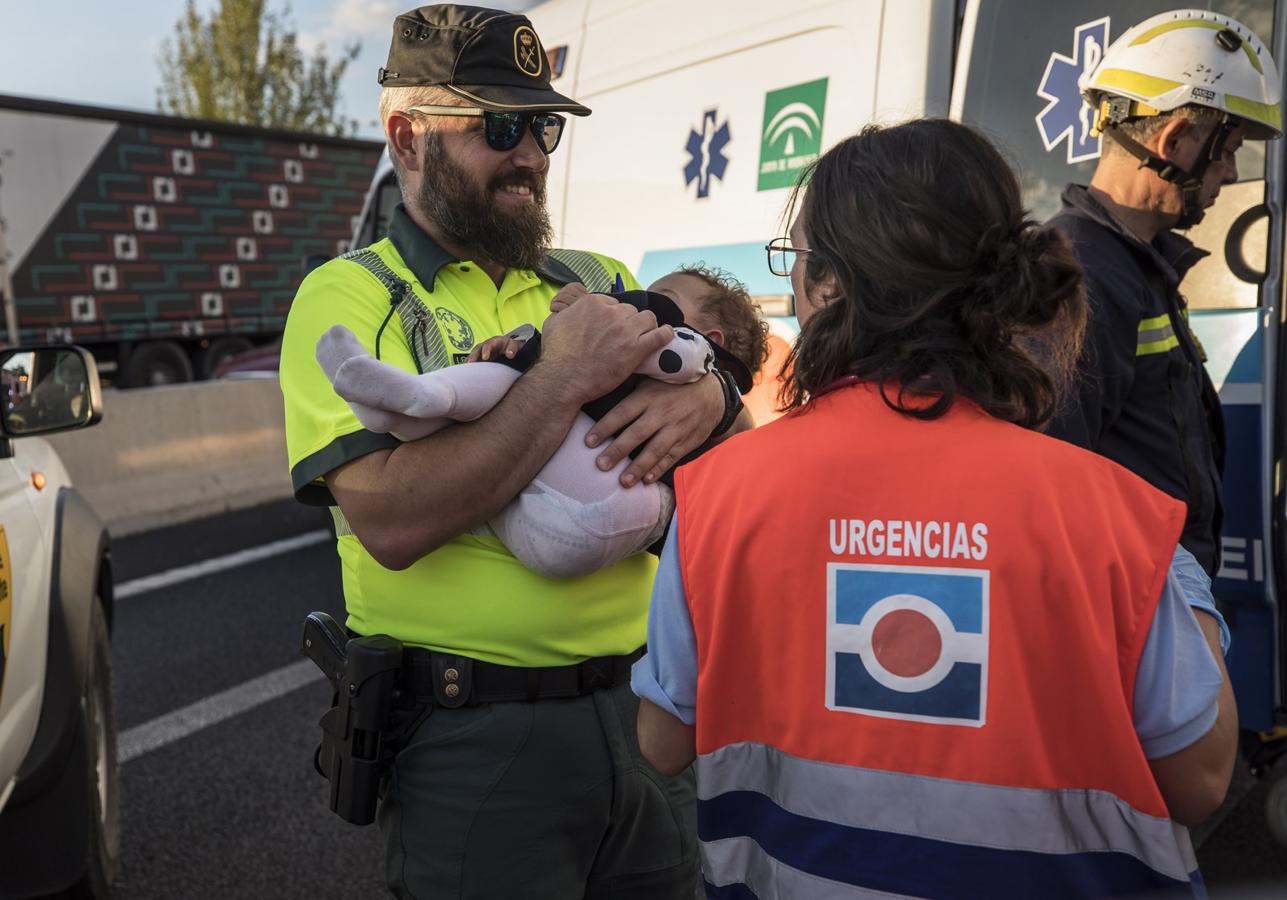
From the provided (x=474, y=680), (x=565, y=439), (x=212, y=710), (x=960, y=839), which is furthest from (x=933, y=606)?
(x=212, y=710)

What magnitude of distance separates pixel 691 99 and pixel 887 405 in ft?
8.91

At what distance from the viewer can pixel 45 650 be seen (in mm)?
2625

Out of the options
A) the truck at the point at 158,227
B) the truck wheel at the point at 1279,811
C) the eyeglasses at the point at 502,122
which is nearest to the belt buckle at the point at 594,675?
the eyeglasses at the point at 502,122

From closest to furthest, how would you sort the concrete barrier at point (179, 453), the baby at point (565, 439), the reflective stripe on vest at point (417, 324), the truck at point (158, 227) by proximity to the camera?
the baby at point (565, 439)
the reflective stripe on vest at point (417, 324)
the concrete barrier at point (179, 453)
the truck at point (158, 227)

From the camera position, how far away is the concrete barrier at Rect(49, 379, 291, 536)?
24.7 feet

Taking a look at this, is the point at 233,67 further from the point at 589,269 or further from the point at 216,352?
the point at 589,269

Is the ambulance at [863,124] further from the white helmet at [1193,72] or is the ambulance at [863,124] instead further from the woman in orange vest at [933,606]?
the woman in orange vest at [933,606]

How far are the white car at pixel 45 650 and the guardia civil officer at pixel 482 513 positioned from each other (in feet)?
3.66

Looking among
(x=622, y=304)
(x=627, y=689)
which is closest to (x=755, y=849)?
(x=627, y=689)

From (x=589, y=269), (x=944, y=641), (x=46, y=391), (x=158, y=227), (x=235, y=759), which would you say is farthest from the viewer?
(x=158, y=227)

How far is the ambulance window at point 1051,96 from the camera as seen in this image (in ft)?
8.77

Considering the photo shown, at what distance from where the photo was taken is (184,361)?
16562 mm

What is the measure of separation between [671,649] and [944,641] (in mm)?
335

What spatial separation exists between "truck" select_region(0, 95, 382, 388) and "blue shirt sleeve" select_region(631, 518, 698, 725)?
14.9 meters
